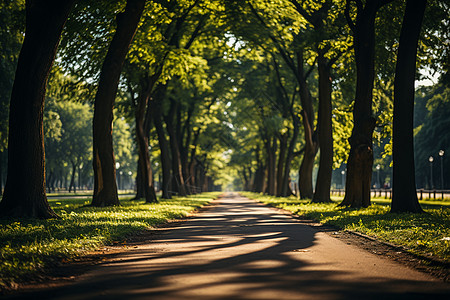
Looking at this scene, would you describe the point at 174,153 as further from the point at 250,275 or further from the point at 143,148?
the point at 250,275

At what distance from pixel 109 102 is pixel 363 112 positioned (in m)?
9.92

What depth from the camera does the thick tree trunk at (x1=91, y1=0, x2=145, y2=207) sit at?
1897cm

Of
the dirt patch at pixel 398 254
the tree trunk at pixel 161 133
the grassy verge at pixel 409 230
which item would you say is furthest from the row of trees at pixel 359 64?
the tree trunk at pixel 161 133

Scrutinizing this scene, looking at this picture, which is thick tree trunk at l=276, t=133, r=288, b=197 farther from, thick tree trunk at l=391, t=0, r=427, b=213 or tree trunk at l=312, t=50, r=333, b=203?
thick tree trunk at l=391, t=0, r=427, b=213

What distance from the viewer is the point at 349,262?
8031 mm

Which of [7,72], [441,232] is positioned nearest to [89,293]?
[441,232]

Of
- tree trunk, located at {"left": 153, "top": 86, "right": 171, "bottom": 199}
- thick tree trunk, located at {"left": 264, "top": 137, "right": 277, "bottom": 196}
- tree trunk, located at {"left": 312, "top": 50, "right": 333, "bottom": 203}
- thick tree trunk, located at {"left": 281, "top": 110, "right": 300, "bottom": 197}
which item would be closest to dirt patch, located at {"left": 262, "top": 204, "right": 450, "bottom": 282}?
tree trunk, located at {"left": 312, "top": 50, "right": 333, "bottom": 203}

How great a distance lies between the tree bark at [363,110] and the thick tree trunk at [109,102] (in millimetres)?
8416

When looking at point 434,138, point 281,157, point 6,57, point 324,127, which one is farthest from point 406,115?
point 434,138

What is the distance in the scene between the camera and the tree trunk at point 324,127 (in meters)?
26.4

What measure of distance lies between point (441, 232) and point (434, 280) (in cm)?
485

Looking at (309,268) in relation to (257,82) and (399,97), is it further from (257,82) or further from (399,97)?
(257,82)

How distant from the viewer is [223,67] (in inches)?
1503

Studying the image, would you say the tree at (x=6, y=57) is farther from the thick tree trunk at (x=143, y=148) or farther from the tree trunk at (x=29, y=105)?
the tree trunk at (x=29, y=105)
